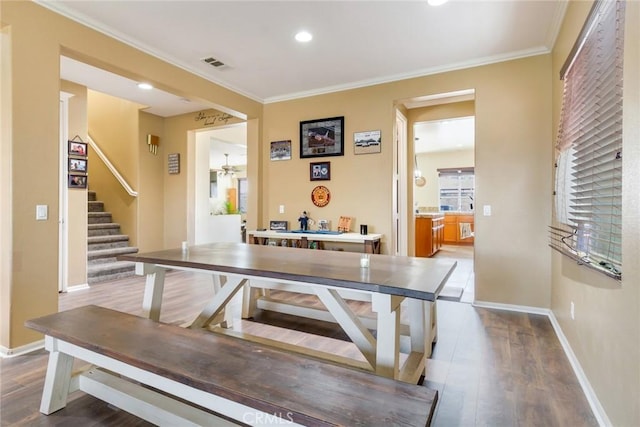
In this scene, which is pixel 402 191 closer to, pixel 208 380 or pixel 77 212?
pixel 208 380

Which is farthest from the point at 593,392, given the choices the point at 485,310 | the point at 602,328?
the point at 485,310

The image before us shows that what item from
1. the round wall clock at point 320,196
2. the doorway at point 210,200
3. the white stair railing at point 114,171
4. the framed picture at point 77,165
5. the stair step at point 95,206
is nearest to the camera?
the framed picture at point 77,165

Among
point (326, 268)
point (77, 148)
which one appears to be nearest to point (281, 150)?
point (77, 148)

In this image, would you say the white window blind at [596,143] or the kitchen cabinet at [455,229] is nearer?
the white window blind at [596,143]

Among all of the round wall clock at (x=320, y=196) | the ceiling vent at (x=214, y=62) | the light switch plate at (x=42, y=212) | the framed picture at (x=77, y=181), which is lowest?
the light switch plate at (x=42, y=212)

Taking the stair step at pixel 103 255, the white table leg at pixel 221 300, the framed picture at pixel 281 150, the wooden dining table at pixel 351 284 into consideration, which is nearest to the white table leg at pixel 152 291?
the wooden dining table at pixel 351 284

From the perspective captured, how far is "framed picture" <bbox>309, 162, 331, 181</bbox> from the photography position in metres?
4.50

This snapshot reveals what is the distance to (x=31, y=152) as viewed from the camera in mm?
2465

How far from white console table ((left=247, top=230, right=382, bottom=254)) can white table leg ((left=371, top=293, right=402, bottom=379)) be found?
2.26 meters

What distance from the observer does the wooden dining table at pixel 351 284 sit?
1555 millimetres

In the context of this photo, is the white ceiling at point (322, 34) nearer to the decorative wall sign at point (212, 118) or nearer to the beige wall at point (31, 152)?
the beige wall at point (31, 152)

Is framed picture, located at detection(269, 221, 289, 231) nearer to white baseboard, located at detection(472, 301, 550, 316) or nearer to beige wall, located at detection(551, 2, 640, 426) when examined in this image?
white baseboard, located at detection(472, 301, 550, 316)

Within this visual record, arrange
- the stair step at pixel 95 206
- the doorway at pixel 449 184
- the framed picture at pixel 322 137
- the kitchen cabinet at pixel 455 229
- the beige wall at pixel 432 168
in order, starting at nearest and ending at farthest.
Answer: the framed picture at pixel 322 137 < the stair step at pixel 95 206 < the doorway at pixel 449 184 < the kitchen cabinet at pixel 455 229 < the beige wall at pixel 432 168

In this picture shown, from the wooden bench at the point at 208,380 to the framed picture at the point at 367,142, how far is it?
10.5 feet
